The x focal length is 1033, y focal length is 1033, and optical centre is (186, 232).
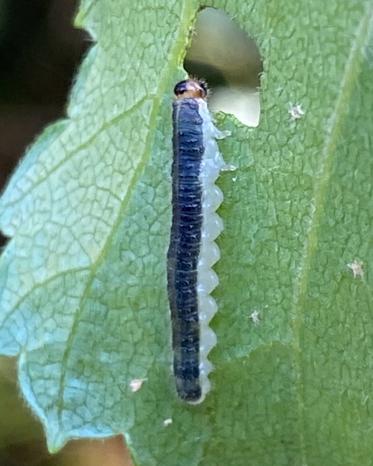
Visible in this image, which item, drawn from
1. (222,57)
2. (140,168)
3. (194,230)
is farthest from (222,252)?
(222,57)

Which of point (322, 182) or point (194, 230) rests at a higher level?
point (322, 182)

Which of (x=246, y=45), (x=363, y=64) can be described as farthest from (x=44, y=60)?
(x=363, y=64)

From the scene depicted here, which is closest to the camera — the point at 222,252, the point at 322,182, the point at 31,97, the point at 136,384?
the point at 322,182

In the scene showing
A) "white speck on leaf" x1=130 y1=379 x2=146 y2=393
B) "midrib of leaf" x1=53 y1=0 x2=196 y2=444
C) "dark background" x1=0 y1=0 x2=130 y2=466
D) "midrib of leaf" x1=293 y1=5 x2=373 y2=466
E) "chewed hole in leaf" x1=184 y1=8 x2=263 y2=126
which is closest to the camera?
"midrib of leaf" x1=293 y1=5 x2=373 y2=466

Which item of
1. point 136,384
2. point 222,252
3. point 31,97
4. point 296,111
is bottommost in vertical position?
point 136,384

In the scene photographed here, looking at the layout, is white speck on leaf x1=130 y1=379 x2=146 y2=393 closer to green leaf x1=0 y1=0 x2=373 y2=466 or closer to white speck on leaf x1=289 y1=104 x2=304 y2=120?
green leaf x1=0 y1=0 x2=373 y2=466

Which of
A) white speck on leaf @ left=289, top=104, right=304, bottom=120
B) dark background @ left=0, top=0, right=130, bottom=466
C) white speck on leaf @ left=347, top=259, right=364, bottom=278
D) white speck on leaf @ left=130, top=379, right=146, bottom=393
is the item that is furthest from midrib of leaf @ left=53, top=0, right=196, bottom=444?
dark background @ left=0, top=0, right=130, bottom=466

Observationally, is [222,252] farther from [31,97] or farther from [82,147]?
[31,97]
